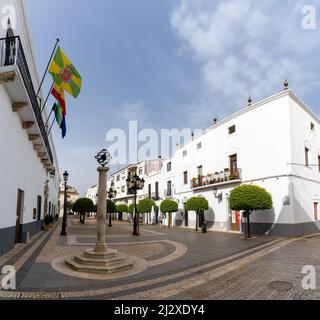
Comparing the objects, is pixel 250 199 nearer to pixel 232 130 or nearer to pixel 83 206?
pixel 232 130

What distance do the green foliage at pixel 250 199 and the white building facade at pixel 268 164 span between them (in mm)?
1603

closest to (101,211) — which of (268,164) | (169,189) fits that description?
(268,164)

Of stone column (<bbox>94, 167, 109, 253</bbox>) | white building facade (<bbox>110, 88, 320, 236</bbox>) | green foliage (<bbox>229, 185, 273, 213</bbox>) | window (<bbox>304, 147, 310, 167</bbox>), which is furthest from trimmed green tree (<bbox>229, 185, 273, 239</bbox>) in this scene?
stone column (<bbox>94, 167, 109, 253</bbox>)

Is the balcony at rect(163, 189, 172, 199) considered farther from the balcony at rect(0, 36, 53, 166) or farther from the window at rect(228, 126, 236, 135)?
the balcony at rect(0, 36, 53, 166)

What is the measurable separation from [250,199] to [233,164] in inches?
228

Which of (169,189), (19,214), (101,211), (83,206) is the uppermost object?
(169,189)

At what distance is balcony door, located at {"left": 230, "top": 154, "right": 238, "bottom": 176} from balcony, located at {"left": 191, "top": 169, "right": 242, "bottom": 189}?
0.24 feet

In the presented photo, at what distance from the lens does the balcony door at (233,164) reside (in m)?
19.2

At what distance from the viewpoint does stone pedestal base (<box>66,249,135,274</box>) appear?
629 centimetres

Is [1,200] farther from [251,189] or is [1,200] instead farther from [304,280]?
[251,189]

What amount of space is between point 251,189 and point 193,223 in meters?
10.1

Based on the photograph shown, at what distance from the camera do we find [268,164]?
16750mm
